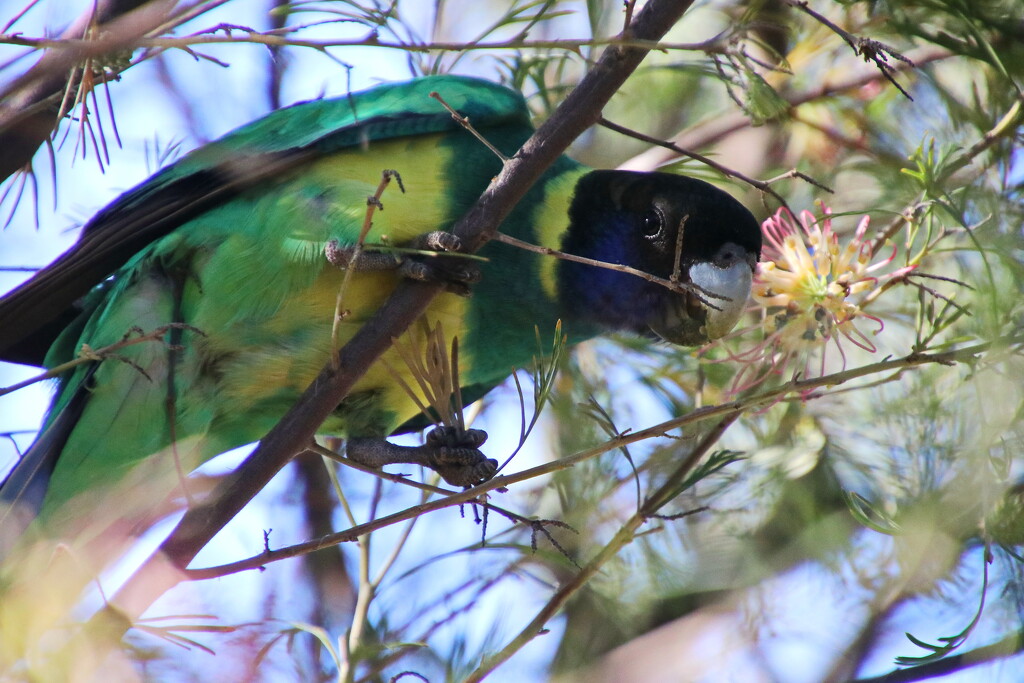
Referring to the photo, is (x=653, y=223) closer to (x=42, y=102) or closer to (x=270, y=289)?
(x=270, y=289)

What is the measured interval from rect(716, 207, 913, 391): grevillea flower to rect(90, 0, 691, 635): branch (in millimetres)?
530

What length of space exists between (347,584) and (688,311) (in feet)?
5.36

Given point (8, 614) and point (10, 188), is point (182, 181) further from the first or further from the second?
point (8, 614)

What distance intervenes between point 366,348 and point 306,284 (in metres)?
0.45

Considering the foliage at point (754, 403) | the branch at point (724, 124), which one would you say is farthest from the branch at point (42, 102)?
the branch at point (724, 124)

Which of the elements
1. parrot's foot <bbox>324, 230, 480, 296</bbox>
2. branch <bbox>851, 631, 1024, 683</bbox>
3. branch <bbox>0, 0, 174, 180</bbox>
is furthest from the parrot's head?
branch <bbox>0, 0, 174, 180</bbox>

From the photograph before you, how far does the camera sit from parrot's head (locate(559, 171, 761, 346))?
2.48 metres

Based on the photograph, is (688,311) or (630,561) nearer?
(688,311)

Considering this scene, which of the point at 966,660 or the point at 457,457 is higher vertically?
the point at 457,457

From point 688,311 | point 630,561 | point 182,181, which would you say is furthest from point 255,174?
point 630,561

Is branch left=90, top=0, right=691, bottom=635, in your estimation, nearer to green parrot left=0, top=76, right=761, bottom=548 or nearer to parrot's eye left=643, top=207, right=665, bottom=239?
green parrot left=0, top=76, right=761, bottom=548

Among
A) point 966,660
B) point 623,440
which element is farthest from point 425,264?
point 966,660

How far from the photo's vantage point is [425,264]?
2.12m

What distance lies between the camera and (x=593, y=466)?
118 inches
